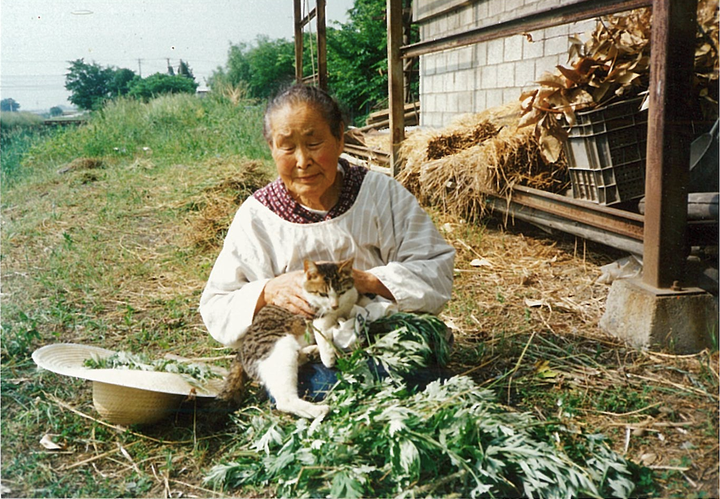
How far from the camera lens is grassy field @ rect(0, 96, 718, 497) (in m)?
2.13

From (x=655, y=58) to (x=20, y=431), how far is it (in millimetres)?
3260

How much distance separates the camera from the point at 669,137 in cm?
265

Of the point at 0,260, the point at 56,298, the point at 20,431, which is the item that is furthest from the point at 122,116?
the point at 20,431

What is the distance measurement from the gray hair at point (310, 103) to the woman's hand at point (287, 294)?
1.89ft

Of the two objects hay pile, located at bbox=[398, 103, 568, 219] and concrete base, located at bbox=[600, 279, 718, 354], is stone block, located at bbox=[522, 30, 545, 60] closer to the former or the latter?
hay pile, located at bbox=[398, 103, 568, 219]

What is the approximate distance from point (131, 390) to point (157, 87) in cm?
1158

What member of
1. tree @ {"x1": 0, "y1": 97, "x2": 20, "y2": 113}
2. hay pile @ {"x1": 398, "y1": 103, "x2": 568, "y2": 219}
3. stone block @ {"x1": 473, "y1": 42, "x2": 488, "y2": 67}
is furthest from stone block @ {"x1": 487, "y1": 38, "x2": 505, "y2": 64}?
tree @ {"x1": 0, "y1": 97, "x2": 20, "y2": 113}

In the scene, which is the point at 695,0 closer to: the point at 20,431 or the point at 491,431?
the point at 491,431

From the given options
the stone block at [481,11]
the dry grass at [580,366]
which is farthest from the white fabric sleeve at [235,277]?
the stone block at [481,11]

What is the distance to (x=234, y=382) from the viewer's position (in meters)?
2.50

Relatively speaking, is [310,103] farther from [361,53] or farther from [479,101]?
[361,53]

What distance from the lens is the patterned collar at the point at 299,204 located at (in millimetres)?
2449

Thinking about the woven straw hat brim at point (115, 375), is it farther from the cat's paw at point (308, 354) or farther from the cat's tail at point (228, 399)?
the cat's paw at point (308, 354)

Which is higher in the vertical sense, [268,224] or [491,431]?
[268,224]
